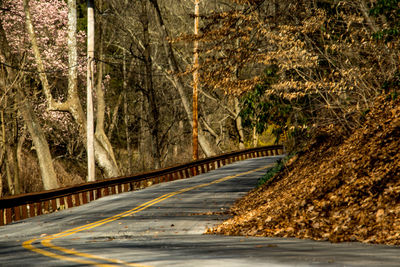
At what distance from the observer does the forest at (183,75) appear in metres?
18.1

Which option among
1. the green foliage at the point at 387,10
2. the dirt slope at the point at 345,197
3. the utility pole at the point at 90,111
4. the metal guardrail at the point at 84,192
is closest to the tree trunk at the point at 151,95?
the metal guardrail at the point at 84,192

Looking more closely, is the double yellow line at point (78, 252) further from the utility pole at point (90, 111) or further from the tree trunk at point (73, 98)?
the tree trunk at point (73, 98)

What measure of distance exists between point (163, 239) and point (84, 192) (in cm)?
1338

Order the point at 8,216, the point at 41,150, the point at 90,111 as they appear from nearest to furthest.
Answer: the point at 8,216, the point at 90,111, the point at 41,150

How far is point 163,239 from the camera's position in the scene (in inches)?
512

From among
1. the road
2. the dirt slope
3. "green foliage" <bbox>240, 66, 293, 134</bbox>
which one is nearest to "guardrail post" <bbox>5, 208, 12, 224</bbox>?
the road

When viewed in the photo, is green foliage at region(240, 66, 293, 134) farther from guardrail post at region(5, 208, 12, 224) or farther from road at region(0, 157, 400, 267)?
guardrail post at region(5, 208, 12, 224)

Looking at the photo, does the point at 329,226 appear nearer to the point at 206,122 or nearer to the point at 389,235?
the point at 389,235

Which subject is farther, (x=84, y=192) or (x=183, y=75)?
(x=183, y=75)

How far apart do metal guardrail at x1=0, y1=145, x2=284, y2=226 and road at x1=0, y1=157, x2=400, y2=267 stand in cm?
67

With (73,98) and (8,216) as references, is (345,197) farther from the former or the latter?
(73,98)

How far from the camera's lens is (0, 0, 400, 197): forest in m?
18.1

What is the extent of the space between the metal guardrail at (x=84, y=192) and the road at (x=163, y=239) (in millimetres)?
671

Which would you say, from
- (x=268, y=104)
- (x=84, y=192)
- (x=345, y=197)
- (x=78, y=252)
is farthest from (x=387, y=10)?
(x=84, y=192)
